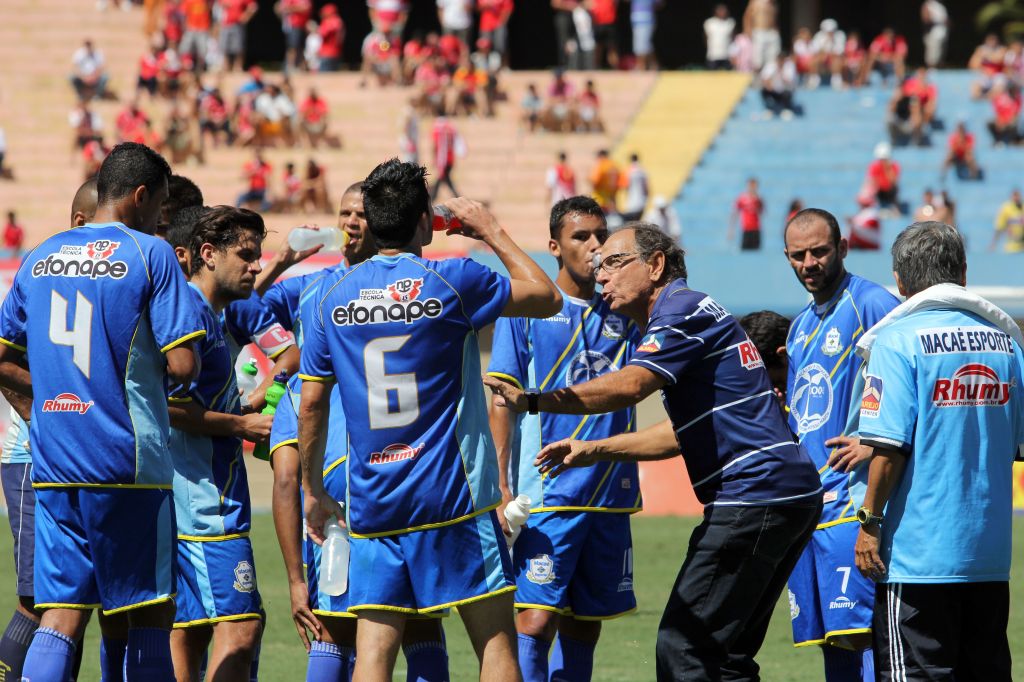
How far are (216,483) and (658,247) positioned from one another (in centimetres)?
224

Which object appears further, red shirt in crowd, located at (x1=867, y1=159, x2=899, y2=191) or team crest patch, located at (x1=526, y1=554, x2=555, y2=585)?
red shirt in crowd, located at (x1=867, y1=159, x2=899, y2=191)

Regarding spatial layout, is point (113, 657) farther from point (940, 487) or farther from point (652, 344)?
point (940, 487)

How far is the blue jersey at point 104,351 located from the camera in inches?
226

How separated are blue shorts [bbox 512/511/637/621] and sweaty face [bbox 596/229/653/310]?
4.47ft

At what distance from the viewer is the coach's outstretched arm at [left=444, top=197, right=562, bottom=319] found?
565cm

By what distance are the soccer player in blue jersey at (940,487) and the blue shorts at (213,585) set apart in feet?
8.68

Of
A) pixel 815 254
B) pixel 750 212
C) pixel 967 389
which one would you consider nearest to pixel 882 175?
pixel 750 212

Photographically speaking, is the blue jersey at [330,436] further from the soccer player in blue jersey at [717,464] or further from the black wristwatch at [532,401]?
the black wristwatch at [532,401]

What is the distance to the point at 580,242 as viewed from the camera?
7.24 meters

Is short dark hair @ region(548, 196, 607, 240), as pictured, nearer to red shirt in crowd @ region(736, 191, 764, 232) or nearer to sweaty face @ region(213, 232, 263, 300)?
sweaty face @ region(213, 232, 263, 300)

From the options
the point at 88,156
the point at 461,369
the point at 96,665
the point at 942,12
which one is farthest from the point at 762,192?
the point at 461,369

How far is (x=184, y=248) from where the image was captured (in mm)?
6840

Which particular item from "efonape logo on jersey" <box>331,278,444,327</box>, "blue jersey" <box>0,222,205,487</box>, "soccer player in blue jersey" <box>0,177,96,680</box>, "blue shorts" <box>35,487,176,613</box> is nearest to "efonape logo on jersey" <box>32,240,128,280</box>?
"blue jersey" <box>0,222,205,487</box>

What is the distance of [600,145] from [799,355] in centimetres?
2326
